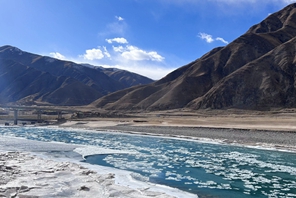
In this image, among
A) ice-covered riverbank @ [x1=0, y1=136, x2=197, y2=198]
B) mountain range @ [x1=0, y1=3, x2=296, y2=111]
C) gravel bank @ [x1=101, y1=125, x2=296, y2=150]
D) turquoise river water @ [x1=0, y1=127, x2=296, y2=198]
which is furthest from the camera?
mountain range @ [x1=0, y1=3, x2=296, y2=111]

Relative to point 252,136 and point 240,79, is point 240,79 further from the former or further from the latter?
point 252,136

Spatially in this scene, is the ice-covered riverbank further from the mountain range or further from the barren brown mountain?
the barren brown mountain

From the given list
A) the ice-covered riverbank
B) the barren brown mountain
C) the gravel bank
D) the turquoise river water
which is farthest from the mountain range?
the ice-covered riverbank

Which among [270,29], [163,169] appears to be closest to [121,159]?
[163,169]

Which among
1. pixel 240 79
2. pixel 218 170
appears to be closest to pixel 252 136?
pixel 218 170

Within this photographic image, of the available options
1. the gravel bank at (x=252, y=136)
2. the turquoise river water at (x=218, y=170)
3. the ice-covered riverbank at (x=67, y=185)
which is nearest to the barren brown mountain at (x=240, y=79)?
the gravel bank at (x=252, y=136)

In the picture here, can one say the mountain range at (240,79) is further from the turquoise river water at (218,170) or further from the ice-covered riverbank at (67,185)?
the ice-covered riverbank at (67,185)

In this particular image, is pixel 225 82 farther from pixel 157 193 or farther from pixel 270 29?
pixel 157 193

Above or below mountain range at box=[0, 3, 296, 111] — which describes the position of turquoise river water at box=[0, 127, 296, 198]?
below
